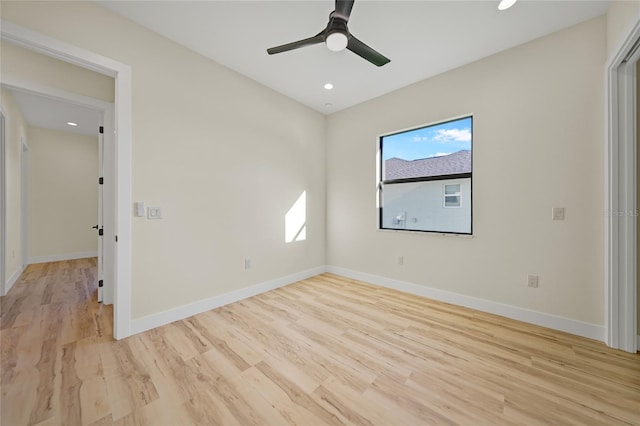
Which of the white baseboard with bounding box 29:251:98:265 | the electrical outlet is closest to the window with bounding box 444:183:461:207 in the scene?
the electrical outlet

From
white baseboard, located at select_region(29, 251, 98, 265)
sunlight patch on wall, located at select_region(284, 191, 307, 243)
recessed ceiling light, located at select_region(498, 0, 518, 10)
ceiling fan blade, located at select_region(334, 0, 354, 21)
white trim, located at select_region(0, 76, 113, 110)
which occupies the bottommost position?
white baseboard, located at select_region(29, 251, 98, 265)

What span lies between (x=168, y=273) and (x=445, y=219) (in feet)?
11.0

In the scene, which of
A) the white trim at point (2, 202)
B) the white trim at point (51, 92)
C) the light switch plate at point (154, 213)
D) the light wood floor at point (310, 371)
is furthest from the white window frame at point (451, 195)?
the white trim at point (2, 202)

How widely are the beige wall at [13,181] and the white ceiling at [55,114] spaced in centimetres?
13

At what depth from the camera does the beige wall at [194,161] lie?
2.16 metres

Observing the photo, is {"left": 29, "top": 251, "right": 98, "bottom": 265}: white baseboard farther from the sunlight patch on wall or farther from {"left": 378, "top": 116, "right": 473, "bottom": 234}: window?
{"left": 378, "top": 116, "right": 473, "bottom": 234}: window

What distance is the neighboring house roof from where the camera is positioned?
9.71ft

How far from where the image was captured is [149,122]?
2.30m

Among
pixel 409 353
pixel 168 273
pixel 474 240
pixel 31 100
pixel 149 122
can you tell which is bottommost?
pixel 409 353

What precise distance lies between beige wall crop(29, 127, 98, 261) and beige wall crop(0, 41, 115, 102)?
3.89 metres

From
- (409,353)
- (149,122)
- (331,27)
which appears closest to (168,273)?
(149,122)

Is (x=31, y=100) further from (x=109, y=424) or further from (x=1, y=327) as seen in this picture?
(x=109, y=424)

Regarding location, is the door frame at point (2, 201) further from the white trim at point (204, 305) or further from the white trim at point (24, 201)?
the white trim at point (204, 305)

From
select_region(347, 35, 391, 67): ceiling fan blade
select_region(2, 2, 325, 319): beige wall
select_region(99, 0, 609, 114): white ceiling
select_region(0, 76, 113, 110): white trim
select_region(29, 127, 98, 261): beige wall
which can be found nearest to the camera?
select_region(347, 35, 391, 67): ceiling fan blade
